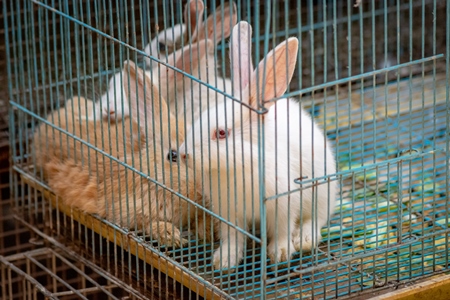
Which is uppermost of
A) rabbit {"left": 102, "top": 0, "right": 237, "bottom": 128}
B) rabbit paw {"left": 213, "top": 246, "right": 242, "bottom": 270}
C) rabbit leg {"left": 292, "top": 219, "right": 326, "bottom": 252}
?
rabbit {"left": 102, "top": 0, "right": 237, "bottom": 128}

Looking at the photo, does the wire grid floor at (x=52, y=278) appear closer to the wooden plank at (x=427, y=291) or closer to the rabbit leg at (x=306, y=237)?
the rabbit leg at (x=306, y=237)

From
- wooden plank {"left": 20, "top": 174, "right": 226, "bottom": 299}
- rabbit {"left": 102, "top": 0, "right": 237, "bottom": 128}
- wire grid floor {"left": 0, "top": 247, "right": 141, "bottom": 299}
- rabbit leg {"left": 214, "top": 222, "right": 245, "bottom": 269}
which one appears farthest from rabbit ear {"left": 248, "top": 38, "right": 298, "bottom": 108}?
wire grid floor {"left": 0, "top": 247, "right": 141, "bottom": 299}

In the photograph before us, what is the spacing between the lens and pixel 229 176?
2426 millimetres

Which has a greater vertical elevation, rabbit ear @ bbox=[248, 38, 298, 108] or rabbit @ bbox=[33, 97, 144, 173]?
rabbit ear @ bbox=[248, 38, 298, 108]

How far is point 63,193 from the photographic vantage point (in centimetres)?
313

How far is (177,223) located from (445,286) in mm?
911

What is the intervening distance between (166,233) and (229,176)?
14.8 inches

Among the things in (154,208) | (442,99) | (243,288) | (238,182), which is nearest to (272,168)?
(238,182)

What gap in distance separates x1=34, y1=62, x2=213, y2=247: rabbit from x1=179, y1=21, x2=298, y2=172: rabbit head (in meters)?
0.17

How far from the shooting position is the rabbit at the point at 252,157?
2277 mm

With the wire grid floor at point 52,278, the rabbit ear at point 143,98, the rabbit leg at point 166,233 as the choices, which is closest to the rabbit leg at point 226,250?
the rabbit leg at point 166,233

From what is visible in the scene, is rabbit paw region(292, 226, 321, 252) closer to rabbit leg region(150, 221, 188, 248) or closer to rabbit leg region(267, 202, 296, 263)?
rabbit leg region(267, 202, 296, 263)

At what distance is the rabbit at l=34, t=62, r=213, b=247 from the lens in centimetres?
270

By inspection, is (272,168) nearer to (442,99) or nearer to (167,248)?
(167,248)
